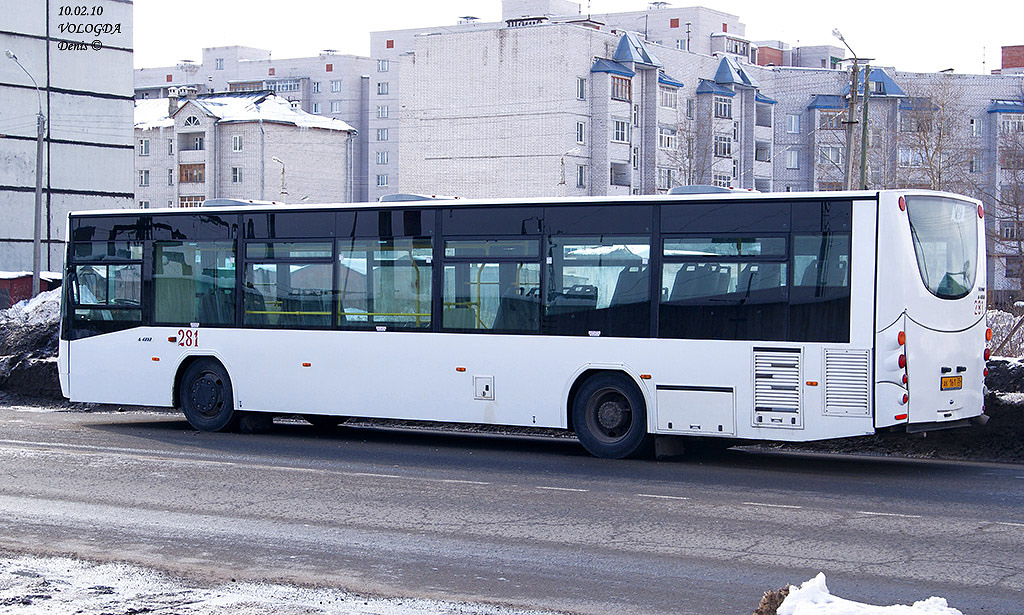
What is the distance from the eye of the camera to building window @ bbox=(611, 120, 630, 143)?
249 ft

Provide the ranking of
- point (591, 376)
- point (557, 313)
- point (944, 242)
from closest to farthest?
point (944, 242) → point (591, 376) → point (557, 313)

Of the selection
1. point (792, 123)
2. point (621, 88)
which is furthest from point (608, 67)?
point (792, 123)

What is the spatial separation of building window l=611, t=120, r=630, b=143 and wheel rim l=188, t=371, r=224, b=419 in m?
59.8

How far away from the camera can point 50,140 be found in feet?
189

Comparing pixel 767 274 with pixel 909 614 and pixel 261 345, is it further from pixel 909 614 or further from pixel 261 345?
pixel 909 614

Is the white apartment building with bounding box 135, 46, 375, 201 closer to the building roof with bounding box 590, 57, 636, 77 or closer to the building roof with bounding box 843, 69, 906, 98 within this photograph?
the building roof with bounding box 590, 57, 636, 77

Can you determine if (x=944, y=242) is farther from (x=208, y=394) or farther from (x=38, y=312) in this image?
(x=38, y=312)

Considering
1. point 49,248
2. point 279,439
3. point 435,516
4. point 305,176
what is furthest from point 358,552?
point 305,176

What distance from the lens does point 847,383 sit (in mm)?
13062

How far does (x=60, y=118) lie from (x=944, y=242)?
5152cm

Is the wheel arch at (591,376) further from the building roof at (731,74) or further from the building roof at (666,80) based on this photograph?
the building roof at (731,74)

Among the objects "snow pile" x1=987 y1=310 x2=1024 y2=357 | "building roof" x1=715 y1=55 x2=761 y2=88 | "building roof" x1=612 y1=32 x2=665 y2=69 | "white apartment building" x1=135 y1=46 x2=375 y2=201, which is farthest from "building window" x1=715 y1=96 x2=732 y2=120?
"snow pile" x1=987 y1=310 x2=1024 y2=357

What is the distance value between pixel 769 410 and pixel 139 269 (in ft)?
30.1

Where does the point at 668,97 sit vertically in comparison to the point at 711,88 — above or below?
below
